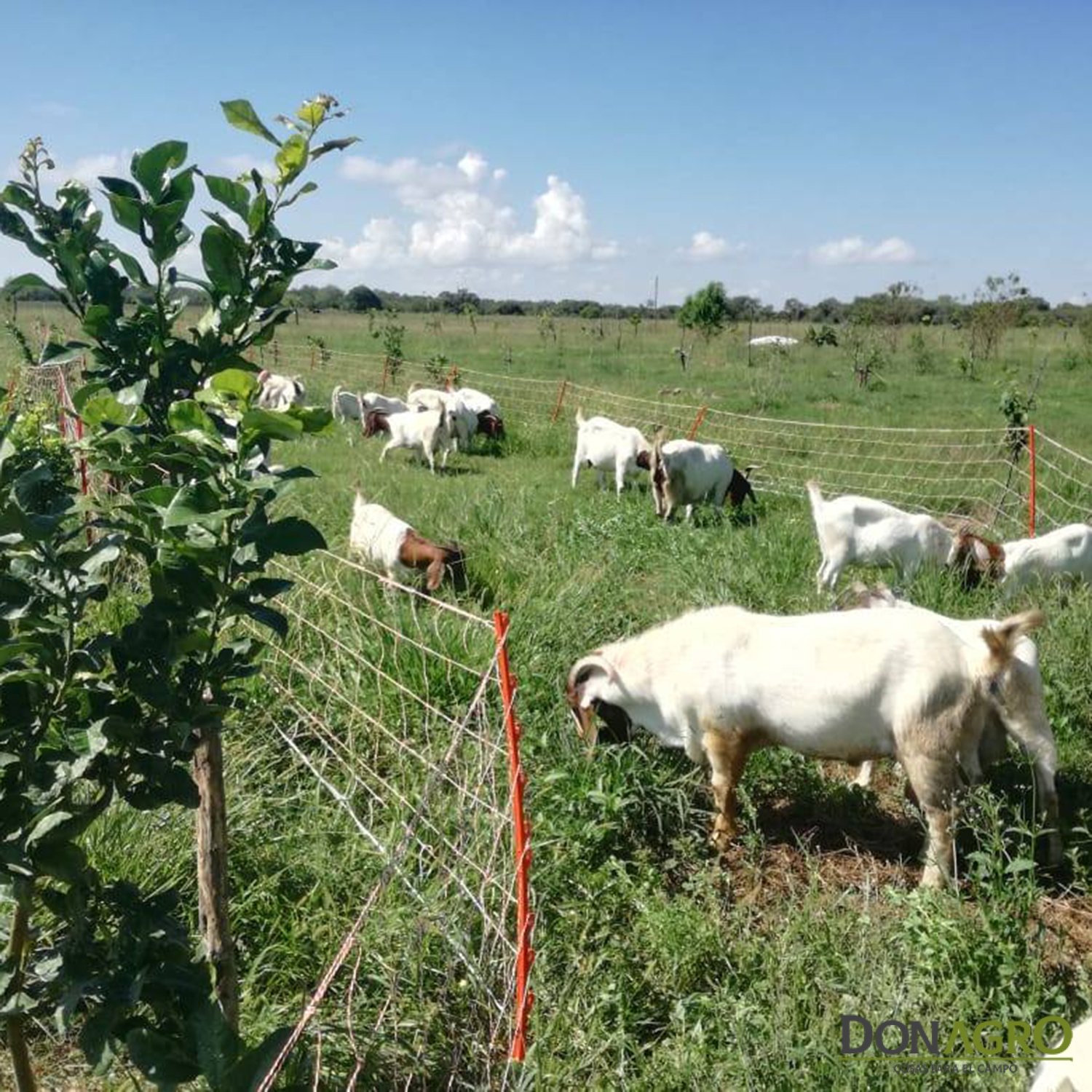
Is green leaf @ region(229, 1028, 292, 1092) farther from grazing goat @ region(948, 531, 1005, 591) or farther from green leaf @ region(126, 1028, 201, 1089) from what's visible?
grazing goat @ region(948, 531, 1005, 591)

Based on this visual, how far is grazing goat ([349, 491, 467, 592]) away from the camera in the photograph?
7.28 metres

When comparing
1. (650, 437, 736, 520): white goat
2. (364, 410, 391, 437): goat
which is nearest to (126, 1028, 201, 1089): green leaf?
(650, 437, 736, 520): white goat

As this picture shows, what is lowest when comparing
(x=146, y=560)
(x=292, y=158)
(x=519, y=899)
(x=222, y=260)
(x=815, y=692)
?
(x=519, y=899)

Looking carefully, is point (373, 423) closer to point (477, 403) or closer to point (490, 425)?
point (477, 403)

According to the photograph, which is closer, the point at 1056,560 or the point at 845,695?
the point at 845,695

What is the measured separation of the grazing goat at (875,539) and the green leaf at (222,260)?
656 cm

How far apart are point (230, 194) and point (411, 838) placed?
2.31 metres

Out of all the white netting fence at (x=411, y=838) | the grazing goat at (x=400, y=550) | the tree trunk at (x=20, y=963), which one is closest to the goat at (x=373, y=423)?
the grazing goat at (x=400, y=550)

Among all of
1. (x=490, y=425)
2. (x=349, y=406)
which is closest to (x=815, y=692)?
(x=490, y=425)

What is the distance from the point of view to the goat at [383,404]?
1675 centimetres

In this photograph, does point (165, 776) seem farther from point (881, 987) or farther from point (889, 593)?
point (889, 593)

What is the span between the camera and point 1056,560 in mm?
7289

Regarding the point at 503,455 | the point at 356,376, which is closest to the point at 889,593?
the point at 503,455

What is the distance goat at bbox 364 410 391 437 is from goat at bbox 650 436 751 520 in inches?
254
